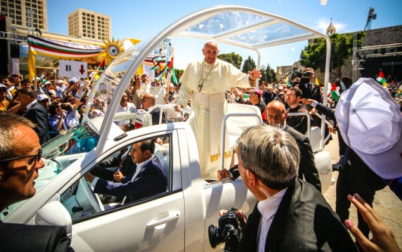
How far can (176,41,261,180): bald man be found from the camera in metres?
3.62

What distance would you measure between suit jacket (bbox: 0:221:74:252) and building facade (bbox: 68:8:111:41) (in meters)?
184

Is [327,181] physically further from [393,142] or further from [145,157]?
[145,157]

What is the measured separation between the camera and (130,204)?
5.84ft

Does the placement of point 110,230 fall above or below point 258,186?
below

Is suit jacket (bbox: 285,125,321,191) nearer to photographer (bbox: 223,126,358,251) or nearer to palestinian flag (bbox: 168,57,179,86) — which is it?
photographer (bbox: 223,126,358,251)

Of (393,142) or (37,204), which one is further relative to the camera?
(37,204)

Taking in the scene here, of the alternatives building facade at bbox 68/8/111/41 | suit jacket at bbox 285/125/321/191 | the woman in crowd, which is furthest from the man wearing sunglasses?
building facade at bbox 68/8/111/41

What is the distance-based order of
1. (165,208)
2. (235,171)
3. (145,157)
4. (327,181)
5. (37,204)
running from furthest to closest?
1. (327,181)
2. (235,171)
3. (145,157)
4. (165,208)
5. (37,204)

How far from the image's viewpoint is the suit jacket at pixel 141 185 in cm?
191

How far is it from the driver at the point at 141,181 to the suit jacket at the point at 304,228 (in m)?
1.09

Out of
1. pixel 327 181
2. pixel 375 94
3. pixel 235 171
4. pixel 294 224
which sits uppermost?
pixel 375 94

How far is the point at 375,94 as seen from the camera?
1278 mm

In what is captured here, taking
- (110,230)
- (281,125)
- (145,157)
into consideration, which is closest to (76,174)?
(110,230)

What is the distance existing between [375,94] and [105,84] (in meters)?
2.33
